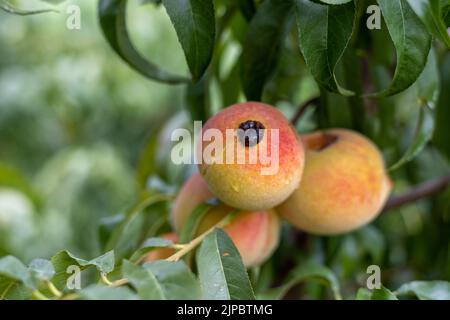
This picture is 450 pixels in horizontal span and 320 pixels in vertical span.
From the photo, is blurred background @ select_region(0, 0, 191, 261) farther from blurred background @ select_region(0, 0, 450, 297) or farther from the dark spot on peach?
the dark spot on peach

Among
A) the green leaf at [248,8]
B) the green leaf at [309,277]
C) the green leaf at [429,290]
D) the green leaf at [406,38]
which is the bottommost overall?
the green leaf at [309,277]

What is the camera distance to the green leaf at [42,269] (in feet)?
1.85

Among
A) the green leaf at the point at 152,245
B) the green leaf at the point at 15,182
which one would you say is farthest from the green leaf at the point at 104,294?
the green leaf at the point at 15,182

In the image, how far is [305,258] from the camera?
41.3 inches

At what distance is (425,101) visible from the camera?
0.85 metres

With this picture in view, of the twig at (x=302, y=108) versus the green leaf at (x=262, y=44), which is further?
the twig at (x=302, y=108)

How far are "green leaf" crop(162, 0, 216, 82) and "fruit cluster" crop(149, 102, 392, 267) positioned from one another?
65mm

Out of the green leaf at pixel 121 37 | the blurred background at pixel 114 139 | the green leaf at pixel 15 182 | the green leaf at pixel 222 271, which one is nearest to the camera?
the green leaf at pixel 222 271

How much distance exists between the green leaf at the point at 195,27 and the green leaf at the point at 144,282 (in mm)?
228

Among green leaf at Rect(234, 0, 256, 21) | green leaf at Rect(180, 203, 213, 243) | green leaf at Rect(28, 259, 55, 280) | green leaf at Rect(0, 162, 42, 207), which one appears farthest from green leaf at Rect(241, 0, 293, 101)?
green leaf at Rect(0, 162, 42, 207)

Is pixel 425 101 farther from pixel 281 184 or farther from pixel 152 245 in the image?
pixel 152 245

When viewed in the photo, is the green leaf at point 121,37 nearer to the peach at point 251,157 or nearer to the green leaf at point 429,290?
the peach at point 251,157

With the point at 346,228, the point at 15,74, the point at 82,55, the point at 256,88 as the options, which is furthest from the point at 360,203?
the point at 15,74
